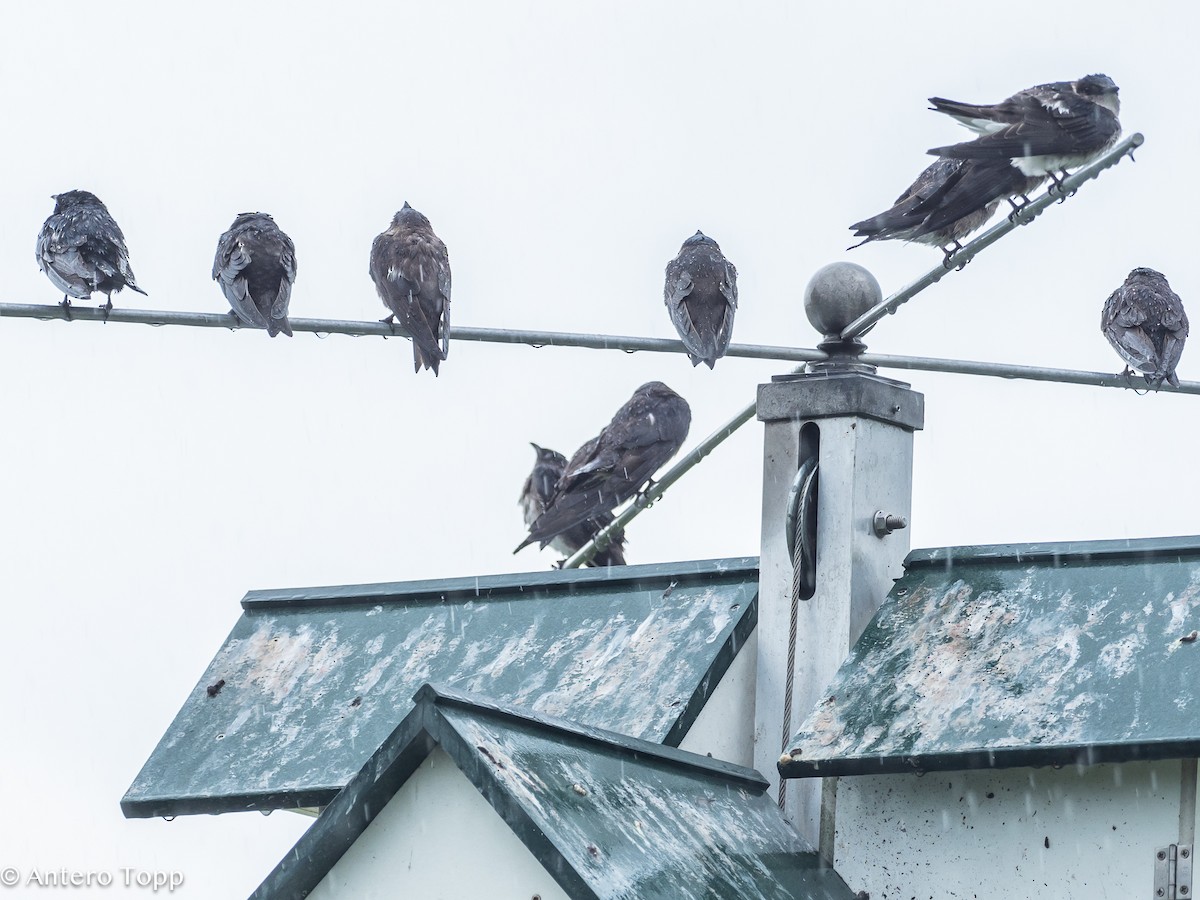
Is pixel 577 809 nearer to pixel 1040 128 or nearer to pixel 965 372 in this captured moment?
pixel 965 372

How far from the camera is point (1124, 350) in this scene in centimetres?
1364

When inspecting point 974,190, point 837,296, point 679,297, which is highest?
point 679,297

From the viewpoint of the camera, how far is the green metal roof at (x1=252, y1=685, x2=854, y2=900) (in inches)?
211

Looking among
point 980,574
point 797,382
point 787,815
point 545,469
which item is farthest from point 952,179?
point 545,469

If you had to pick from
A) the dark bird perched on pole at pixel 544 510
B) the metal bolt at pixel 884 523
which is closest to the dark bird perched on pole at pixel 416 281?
the dark bird perched on pole at pixel 544 510

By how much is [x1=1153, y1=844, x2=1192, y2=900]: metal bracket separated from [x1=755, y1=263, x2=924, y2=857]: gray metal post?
1204 millimetres

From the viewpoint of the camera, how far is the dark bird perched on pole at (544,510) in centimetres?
1494

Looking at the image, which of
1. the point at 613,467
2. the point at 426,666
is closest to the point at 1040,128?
the point at 426,666

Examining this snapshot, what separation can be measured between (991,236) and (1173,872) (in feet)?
7.74

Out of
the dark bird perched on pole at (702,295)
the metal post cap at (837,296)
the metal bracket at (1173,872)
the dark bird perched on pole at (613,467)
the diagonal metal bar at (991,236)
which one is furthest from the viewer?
the dark bird perched on pole at (613,467)

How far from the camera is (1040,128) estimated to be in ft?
32.0

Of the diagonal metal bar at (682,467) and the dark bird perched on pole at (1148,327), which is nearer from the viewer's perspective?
the diagonal metal bar at (682,467)

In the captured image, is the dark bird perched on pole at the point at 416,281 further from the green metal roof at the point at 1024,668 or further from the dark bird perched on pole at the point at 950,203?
the green metal roof at the point at 1024,668

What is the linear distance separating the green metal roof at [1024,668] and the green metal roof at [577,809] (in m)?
0.39
